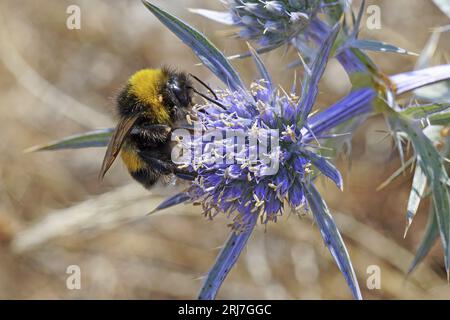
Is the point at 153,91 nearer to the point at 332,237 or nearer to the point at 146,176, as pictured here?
the point at 146,176

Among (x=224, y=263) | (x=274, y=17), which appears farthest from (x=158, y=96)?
(x=224, y=263)

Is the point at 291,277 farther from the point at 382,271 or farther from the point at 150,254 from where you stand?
the point at 150,254

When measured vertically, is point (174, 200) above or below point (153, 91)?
below

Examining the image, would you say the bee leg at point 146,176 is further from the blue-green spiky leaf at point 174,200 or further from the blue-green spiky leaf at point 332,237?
the blue-green spiky leaf at point 332,237

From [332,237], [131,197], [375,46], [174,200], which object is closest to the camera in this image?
[332,237]

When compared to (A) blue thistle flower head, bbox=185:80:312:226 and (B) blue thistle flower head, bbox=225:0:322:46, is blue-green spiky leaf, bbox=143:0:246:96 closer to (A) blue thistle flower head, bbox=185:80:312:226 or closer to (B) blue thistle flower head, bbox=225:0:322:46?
(A) blue thistle flower head, bbox=185:80:312:226

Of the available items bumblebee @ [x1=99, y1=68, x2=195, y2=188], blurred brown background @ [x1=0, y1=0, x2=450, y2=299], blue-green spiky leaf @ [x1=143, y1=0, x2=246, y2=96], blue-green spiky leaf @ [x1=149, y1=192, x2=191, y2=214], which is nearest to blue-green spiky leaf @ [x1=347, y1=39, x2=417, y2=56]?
blue-green spiky leaf @ [x1=143, y1=0, x2=246, y2=96]
